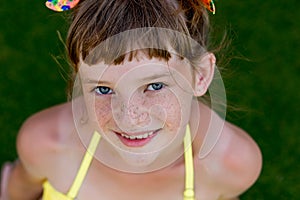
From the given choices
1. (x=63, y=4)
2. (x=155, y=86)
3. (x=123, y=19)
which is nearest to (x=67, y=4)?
(x=63, y=4)

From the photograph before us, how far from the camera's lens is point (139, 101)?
Result: 5.14 feet

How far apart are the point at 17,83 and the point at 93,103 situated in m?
1.17

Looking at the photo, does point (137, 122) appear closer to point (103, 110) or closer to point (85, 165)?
point (103, 110)

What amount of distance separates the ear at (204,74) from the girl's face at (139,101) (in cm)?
3

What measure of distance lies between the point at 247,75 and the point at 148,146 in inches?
44.7

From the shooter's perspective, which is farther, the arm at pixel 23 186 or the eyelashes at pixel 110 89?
the arm at pixel 23 186

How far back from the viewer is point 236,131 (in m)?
2.07

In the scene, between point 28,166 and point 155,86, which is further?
point 28,166

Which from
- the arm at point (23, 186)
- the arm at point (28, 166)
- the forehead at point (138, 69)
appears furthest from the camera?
the arm at point (23, 186)

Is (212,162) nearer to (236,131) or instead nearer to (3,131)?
(236,131)

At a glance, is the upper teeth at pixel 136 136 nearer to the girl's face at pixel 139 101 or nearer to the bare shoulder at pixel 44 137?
the girl's face at pixel 139 101

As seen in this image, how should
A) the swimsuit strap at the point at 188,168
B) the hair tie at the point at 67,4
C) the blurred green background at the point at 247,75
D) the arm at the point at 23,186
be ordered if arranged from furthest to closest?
the blurred green background at the point at 247,75, the arm at the point at 23,186, the swimsuit strap at the point at 188,168, the hair tie at the point at 67,4

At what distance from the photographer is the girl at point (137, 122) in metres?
1.55

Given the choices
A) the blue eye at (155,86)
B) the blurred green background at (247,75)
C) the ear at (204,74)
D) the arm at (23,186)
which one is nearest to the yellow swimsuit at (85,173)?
the arm at (23,186)
